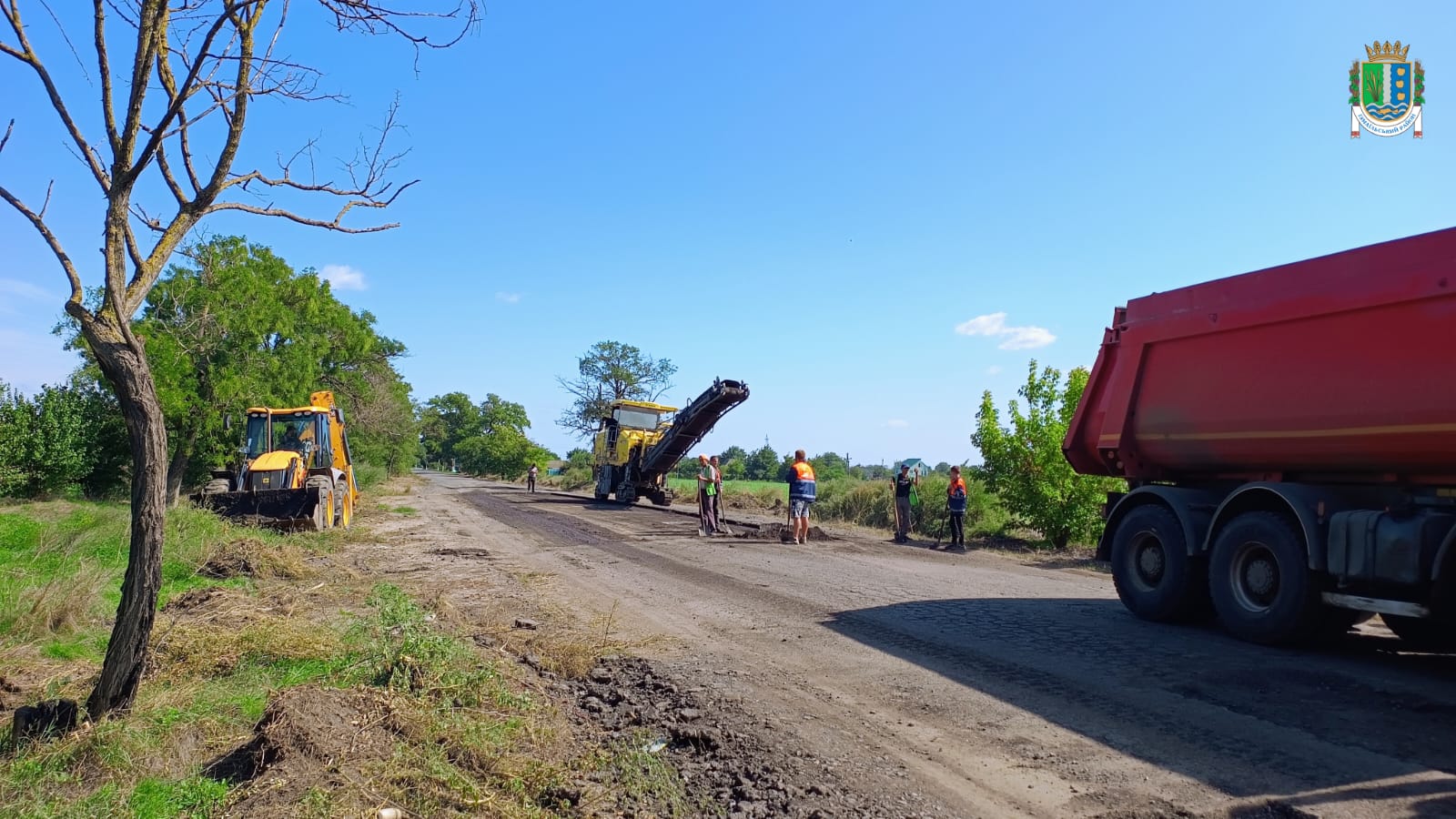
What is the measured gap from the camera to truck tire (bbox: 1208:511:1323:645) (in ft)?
21.9

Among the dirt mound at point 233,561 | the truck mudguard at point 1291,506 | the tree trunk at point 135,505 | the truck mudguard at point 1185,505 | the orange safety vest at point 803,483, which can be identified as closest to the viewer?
the tree trunk at point 135,505

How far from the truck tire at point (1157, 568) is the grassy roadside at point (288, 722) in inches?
214

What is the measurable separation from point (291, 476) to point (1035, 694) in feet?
48.6

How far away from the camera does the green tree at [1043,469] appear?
664 inches

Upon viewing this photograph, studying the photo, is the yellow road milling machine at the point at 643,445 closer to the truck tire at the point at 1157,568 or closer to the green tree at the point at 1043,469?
the green tree at the point at 1043,469

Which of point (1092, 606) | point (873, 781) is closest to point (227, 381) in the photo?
point (1092, 606)

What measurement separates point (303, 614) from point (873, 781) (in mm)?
6009

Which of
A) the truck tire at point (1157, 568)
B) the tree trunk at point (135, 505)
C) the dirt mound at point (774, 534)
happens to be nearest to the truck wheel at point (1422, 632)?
the truck tire at point (1157, 568)

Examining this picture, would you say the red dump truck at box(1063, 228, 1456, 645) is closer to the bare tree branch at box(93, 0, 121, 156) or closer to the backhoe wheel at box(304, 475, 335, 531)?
the bare tree branch at box(93, 0, 121, 156)

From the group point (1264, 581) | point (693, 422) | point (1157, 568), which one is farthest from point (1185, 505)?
point (693, 422)

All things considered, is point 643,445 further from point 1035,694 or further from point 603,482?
point 1035,694

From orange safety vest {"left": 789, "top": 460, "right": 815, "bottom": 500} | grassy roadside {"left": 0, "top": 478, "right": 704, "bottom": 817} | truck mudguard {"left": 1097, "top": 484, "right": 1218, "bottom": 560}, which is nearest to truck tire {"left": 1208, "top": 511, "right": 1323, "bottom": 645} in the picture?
truck mudguard {"left": 1097, "top": 484, "right": 1218, "bottom": 560}

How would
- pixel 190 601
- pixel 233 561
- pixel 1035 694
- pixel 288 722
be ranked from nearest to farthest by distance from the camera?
pixel 288 722 < pixel 1035 694 < pixel 190 601 < pixel 233 561

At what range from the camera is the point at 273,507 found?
15031mm
